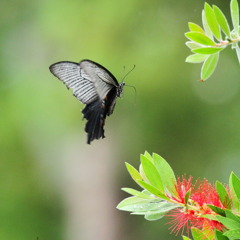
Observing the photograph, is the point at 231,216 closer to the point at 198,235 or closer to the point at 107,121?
the point at 198,235

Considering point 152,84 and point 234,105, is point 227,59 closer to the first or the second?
point 234,105

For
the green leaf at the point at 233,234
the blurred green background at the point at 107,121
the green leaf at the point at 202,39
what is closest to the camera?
the green leaf at the point at 233,234

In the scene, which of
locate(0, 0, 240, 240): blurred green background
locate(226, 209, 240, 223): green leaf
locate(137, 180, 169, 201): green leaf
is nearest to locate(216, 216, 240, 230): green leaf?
locate(226, 209, 240, 223): green leaf

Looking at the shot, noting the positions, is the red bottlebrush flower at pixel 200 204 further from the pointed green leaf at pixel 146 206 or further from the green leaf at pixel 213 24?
the green leaf at pixel 213 24

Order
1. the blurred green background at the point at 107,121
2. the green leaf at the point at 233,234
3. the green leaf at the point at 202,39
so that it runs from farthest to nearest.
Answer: the blurred green background at the point at 107,121, the green leaf at the point at 202,39, the green leaf at the point at 233,234

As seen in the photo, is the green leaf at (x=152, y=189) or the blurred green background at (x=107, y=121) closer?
the green leaf at (x=152, y=189)

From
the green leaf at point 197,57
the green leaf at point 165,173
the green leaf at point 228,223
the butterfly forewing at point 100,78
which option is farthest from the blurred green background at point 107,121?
the green leaf at point 228,223

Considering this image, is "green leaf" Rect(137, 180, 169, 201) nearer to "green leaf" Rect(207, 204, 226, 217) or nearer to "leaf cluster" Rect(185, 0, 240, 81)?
"green leaf" Rect(207, 204, 226, 217)

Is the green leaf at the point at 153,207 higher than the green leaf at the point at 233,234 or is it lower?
higher
